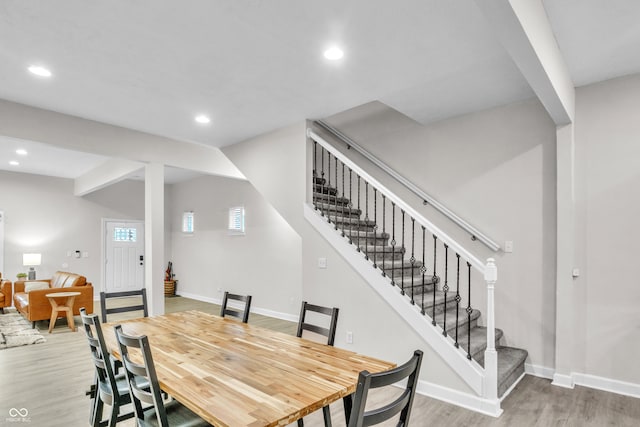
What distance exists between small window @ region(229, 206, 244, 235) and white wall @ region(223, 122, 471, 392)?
2.29 meters

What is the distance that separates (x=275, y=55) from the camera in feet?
9.34

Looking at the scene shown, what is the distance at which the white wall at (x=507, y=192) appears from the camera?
371 centimetres

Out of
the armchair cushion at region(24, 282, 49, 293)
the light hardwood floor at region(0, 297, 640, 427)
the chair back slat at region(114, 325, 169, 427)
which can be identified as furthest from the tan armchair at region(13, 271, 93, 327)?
the chair back slat at region(114, 325, 169, 427)

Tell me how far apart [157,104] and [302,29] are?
2.09m

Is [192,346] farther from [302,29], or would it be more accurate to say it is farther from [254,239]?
[254,239]

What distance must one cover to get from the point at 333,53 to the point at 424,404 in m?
2.92

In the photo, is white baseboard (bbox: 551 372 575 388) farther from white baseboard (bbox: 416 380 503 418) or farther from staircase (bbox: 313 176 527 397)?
white baseboard (bbox: 416 380 503 418)

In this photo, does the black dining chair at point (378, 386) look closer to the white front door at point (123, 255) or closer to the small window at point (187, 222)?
the small window at point (187, 222)

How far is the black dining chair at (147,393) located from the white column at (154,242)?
3092 mm

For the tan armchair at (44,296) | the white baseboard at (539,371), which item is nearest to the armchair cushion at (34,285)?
the tan armchair at (44,296)

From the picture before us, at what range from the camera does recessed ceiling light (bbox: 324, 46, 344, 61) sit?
275cm

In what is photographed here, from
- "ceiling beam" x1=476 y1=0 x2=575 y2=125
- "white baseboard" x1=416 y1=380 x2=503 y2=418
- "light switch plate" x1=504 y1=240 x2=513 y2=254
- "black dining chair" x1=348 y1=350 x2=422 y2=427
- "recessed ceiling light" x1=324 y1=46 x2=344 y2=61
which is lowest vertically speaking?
"white baseboard" x1=416 y1=380 x2=503 y2=418

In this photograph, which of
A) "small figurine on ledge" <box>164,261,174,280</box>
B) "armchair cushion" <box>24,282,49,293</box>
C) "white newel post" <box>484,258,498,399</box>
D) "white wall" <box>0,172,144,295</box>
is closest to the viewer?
"white newel post" <box>484,258,498,399</box>

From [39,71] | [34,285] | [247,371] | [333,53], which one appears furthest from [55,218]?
[247,371]
